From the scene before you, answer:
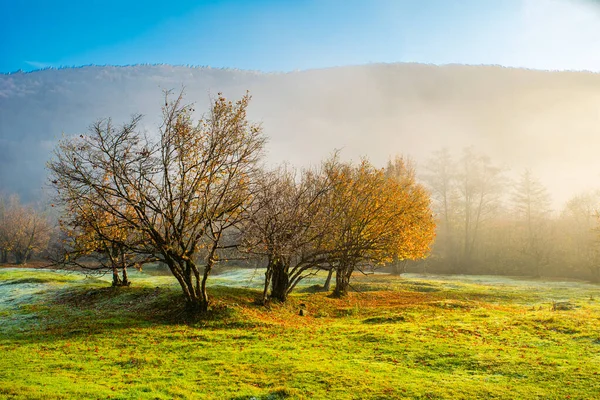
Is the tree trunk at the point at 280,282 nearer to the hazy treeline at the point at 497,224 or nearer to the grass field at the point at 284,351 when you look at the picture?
the grass field at the point at 284,351

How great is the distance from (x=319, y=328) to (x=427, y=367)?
318 inches

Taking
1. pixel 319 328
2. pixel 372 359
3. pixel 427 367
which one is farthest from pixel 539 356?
pixel 319 328

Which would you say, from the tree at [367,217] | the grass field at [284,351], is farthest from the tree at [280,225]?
the grass field at [284,351]

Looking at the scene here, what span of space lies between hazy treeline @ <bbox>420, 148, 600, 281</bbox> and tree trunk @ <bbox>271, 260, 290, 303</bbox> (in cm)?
5286

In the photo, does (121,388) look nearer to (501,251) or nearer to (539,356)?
(539,356)

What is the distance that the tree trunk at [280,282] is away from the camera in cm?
2780

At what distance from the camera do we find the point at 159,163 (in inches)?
850

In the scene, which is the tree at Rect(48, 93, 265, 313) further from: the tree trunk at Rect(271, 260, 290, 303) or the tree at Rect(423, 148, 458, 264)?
the tree at Rect(423, 148, 458, 264)

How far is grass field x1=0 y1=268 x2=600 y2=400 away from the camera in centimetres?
1164

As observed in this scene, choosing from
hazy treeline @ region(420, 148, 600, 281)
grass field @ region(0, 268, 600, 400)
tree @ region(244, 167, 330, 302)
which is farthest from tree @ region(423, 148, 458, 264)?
tree @ region(244, 167, 330, 302)

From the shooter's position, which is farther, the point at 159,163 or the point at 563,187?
the point at 563,187

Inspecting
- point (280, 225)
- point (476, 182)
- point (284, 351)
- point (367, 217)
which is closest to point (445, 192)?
point (476, 182)

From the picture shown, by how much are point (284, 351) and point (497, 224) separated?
77618mm

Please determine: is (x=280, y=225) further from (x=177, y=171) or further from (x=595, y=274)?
(x=595, y=274)
